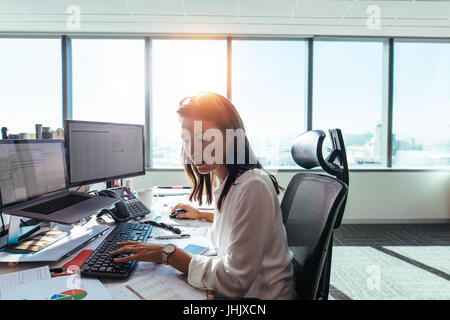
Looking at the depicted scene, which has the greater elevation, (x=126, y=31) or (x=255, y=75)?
(x=126, y=31)

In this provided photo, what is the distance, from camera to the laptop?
83 centimetres

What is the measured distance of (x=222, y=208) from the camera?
84 cm

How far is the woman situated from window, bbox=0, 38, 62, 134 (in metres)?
3.13

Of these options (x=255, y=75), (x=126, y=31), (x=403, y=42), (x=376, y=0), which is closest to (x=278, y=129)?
(x=255, y=75)

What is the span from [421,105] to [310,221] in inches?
136

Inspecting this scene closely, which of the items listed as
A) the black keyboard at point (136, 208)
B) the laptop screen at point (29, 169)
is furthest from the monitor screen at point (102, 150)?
the black keyboard at point (136, 208)

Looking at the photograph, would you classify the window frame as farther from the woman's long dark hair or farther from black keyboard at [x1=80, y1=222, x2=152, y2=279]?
the woman's long dark hair

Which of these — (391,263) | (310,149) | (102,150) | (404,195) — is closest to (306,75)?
(404,195)

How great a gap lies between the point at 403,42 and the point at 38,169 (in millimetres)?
4084

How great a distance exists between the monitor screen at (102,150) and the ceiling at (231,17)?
1.64m

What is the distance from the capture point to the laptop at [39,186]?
32.8 inches

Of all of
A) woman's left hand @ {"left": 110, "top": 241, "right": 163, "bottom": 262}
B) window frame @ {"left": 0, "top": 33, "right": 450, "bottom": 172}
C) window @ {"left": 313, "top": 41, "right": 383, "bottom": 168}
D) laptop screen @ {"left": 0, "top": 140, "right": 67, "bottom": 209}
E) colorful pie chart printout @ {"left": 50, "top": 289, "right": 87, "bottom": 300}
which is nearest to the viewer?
colorful pie chart printout @ {"left": 50, "top": 289, "right": 87, "bottom": 300}

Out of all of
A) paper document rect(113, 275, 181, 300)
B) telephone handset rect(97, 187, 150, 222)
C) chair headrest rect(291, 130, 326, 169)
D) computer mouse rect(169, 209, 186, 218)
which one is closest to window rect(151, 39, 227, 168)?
telephone handset rect(97, 187, 150, 222)
